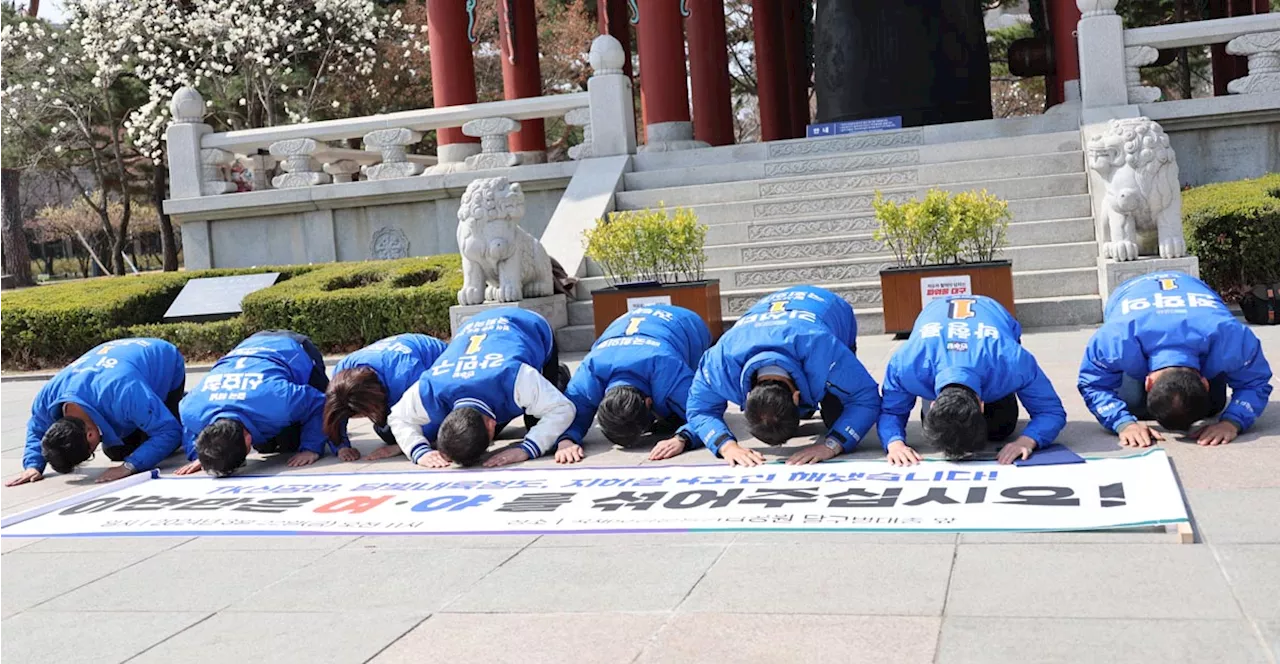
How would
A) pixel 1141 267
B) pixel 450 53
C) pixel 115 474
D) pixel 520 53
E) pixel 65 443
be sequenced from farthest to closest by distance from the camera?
pixel 520 53, pixel 450 53, pixel 1141 267, pixel 115 474, pixel 65 443

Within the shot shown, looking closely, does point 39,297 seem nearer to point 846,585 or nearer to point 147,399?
point 147,399

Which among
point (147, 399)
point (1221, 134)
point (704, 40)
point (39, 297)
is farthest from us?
point (704, 40)

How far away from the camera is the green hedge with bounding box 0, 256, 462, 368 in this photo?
12.5 m

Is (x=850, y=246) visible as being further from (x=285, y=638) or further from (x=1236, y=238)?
(x=285, y=638)

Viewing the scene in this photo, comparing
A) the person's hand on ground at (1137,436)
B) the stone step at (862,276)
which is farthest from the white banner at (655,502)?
the stone step at (862,276)

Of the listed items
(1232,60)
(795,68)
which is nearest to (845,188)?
(795,68)

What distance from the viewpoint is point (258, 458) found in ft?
25.4

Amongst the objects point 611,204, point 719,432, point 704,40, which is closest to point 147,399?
point 719,432

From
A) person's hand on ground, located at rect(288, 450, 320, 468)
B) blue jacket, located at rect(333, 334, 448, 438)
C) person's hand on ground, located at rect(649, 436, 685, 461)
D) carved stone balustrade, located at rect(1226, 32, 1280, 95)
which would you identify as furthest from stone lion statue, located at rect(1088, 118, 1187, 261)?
person's hand on ground, located at rect(288, 450, 320, 468)

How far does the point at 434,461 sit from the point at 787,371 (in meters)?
2.00

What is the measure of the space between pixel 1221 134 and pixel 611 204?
6.09m

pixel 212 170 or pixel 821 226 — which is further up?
pixel 212 170

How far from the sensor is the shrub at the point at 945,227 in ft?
33.6

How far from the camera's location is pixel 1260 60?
12453 mm
